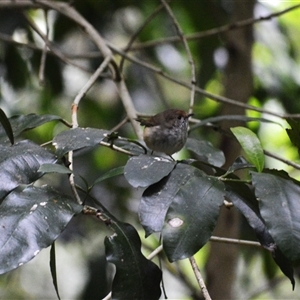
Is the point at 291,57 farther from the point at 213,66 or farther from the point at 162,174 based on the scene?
the point at 162,174

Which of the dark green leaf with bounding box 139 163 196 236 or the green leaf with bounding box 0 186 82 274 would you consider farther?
the dark green leaf with bounding box 139 163 196 236

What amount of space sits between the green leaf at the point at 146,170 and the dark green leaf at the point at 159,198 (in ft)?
0.07

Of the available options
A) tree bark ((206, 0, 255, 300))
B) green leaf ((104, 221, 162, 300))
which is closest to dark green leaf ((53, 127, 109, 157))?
green leaf ((104, 221, 162, 300))

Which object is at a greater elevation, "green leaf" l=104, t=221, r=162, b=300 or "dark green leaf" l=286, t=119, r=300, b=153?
"dark green leaf" l=286, t=119, r=300, b=153

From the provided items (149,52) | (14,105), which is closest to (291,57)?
(149,52)

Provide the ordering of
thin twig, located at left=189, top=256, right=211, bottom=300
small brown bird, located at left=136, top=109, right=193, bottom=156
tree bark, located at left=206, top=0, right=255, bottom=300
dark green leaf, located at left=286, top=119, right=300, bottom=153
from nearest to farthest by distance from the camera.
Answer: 1. thin twig, located at left=189, top=256, right=211, bottom=300
2. dark green leaf, located at left=286, top=119, right=300, bottom=153
3. small brown bird, located at left=136, top=109, right=193, bottom=156
4. tree bark, located at left=206, top=0, right=255, bottom=300

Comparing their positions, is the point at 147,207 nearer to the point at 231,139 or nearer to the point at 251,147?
the point at 251,147

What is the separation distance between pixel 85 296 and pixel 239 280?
1.44m

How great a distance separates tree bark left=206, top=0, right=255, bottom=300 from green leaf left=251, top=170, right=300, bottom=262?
1.40 m

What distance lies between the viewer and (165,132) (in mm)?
2252

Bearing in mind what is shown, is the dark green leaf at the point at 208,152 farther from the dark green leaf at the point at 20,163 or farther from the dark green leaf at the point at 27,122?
the dark green leaf at the point at 20,163

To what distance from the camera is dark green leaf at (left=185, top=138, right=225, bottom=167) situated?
181 cm

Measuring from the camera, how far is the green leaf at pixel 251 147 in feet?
4.49

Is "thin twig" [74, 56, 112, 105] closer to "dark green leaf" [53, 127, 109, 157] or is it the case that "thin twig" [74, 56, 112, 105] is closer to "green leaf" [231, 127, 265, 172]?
"dark green leaf" [53, 127, 109, 157]
